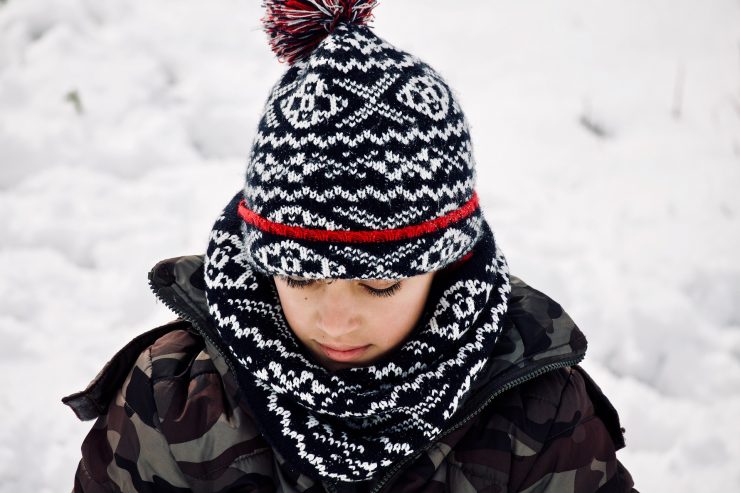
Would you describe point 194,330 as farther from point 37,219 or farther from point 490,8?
point 490,8

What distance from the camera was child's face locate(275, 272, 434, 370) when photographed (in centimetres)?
104

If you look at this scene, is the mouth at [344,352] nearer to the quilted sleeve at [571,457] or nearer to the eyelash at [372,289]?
the eyelash at [372,289]

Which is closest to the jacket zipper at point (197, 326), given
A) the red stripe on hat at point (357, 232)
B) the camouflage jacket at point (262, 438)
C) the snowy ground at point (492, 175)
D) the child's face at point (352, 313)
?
the camouflage jacket at point (262, 438)

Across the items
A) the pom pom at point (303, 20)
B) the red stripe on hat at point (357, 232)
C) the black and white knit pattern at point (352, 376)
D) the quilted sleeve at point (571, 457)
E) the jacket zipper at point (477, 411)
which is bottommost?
the quilted sleeve at point (571, 457)

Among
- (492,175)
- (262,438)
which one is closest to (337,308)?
(262,438)

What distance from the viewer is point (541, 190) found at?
7.54 feet

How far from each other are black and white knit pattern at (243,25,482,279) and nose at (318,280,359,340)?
49 mm

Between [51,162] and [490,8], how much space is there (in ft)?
5.70

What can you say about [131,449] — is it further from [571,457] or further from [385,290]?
[571,457]

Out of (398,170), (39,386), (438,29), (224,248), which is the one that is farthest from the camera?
(438,29)

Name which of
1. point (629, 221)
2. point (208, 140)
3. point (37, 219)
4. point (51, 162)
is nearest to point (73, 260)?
point (37, 219)

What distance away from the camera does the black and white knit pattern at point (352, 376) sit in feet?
3.57

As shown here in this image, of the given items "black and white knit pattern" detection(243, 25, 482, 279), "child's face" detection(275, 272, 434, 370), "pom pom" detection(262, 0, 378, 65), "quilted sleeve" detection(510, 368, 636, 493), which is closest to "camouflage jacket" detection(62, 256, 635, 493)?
"quilted sleeve" detection(510, 368, 636, 493)

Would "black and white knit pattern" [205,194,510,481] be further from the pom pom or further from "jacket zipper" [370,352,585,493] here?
the pom pom
